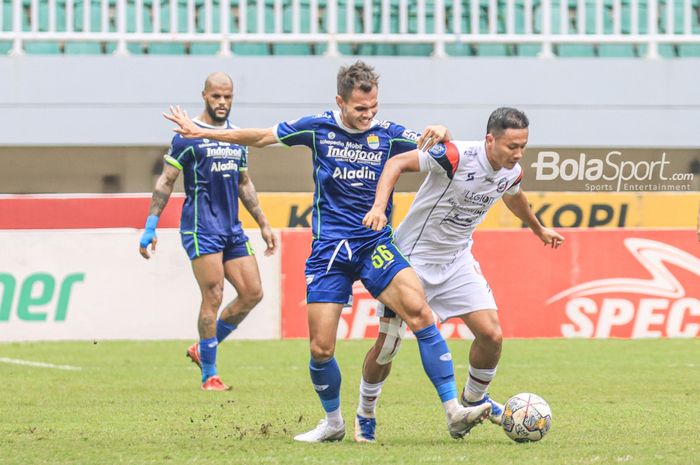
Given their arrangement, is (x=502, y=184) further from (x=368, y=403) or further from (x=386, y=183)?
(x=368, y=403)

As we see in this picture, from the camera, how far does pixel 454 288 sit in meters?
7.41

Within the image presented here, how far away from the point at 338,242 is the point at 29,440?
1.89 meters

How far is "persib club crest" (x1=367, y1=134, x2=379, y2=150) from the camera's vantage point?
7031mm

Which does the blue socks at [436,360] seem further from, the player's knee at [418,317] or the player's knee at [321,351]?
the player's knee at [321,351]

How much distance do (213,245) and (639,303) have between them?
19.8 feet

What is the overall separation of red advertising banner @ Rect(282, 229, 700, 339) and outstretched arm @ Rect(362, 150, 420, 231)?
24.8 ft

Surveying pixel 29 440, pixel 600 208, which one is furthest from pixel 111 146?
pixel 29 440

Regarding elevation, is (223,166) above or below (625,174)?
above

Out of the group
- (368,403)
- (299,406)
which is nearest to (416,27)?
(299,406)

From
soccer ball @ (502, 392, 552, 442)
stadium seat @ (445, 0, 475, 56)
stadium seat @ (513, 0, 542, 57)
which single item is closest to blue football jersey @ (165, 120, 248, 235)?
soccer ball @ (502, 392, 552, 442)

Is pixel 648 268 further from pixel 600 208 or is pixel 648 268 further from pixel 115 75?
pixel 115 75

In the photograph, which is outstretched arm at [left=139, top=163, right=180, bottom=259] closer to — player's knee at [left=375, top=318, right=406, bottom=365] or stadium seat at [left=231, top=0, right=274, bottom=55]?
player's knee at [left=375, top=318, right=406, bottom=365]

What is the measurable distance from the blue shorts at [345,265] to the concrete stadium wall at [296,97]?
10674 millimetres

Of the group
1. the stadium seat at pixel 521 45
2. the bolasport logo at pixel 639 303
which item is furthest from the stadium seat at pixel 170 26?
the bolasport logo at pixel 639 303
